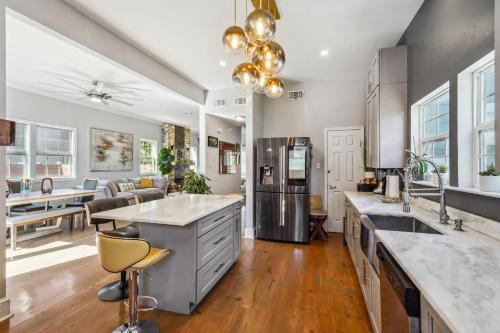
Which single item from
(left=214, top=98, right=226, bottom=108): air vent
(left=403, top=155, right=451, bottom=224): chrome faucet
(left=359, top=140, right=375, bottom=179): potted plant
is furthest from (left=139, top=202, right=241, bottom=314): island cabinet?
(left=214, top=98, right=226, bottom=108): air vent

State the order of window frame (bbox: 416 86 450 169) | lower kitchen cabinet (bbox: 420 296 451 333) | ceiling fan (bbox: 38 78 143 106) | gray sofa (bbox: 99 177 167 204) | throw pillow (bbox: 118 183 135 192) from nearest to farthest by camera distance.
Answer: lower kitchen cabinet (bbox: 420 296 451 333)
window frame (bbox: 416 86 450 169)
ceiling fan (bbox: 38 78 143 106)
gray sofa (bbox: 99 177 167 204)
throw pillow (bbox: 118 183 135 192)

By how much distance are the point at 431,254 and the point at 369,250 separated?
757 millimetres

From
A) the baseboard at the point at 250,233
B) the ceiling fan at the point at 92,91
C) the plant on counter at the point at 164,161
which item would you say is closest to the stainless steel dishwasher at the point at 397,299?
the baseboard at the point at 250,233

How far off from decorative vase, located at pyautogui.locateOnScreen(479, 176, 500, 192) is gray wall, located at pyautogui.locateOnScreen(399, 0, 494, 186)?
47cm

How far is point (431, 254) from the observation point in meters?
1.21

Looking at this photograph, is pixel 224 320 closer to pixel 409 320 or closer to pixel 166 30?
pixel 409 320

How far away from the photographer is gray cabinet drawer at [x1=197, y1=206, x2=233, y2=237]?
2215 millimetres

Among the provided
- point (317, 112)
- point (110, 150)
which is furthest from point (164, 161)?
point (317, 112)

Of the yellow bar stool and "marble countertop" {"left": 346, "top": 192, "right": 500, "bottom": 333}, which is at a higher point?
"marble countertop" {"left": 346, "top": 192, "right": 500, "bottom": 333}

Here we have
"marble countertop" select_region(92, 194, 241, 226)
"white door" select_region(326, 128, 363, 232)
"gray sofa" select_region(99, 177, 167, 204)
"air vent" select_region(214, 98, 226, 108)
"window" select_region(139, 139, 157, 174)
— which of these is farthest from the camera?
"window" select_region(139, 139, 157, 174)

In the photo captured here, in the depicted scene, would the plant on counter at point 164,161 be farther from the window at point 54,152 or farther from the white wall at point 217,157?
the white wall at point 217,157

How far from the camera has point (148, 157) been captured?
9.23 metres

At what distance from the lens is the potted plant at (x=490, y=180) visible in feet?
4.78

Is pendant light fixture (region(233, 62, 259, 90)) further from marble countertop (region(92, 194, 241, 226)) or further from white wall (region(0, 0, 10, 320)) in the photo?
white wall (region(0, 0, 10, 320))
